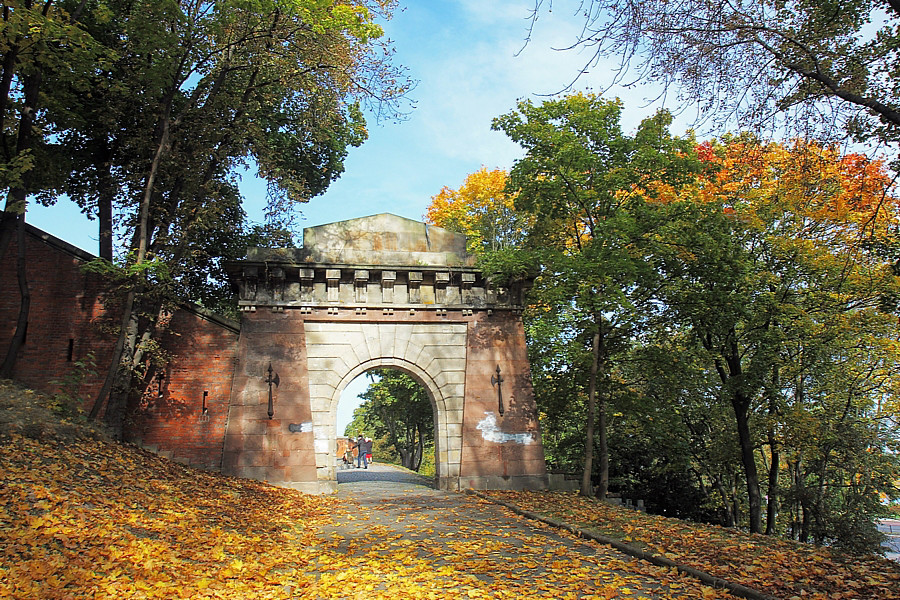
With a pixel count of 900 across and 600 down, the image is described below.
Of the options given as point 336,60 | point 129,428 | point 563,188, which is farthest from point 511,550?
point 336,60

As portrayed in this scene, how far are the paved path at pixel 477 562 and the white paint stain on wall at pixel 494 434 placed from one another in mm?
3565

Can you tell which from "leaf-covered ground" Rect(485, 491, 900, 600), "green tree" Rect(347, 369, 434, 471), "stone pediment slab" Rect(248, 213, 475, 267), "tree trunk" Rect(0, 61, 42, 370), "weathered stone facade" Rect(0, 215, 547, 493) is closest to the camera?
"leaf-covered ground" Rect(485, 491, 900, 600)

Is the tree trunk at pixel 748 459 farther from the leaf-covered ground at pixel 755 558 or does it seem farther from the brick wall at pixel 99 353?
the brick wall at pixel 99 353

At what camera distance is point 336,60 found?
13562 millimetres

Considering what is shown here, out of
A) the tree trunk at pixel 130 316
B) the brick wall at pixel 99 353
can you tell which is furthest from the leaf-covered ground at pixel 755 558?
the tree trunk at pixel 130 316

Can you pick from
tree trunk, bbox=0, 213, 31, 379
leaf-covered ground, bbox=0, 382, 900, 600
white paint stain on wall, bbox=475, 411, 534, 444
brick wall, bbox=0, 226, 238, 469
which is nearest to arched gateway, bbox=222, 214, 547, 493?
white paint stain on wall, bbox=475, 411, 534, 444

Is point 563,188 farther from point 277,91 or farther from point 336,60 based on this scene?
point 277,91

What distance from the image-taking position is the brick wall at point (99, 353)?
13.1 metres

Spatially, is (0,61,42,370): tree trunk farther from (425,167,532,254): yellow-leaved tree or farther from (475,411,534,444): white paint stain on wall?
(425,167,532,254): yellow-leaved tree

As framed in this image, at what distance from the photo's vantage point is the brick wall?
13055 mm

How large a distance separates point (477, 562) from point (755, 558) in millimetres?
3274

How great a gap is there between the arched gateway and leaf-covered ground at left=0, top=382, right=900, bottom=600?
2.70 meters

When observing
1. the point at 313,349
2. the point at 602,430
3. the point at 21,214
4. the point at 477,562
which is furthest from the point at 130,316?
the point at 602,430

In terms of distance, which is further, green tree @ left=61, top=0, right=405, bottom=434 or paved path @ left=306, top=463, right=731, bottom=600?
green tree @ left=61, top=0, right=405, bottom=434
